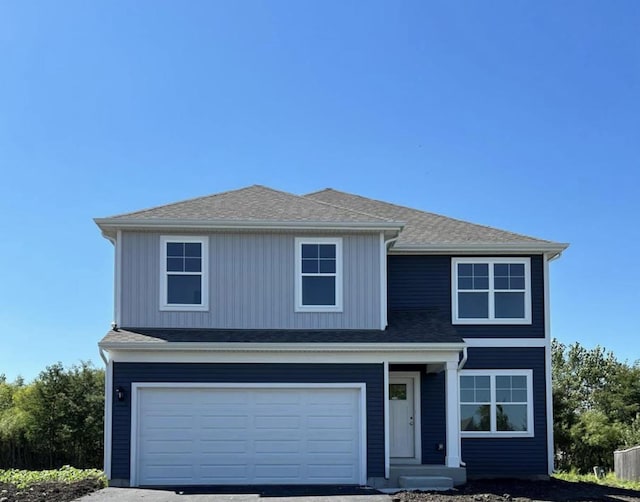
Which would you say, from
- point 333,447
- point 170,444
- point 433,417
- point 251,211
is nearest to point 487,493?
point 333,447

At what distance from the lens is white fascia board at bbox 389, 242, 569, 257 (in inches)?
652

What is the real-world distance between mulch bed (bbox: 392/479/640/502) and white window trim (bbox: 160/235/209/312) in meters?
5.35

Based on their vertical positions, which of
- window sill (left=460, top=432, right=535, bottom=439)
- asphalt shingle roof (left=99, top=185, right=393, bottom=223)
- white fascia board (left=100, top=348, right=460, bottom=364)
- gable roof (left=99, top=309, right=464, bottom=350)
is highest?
asphalt shingle roof (left=99, top=185, right=393, bottom=223)

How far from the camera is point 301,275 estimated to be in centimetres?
1543

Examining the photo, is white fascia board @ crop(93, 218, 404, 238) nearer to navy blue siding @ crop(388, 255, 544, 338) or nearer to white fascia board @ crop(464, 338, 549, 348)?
navy blue siding @ crop(388, 255, 544, 338)

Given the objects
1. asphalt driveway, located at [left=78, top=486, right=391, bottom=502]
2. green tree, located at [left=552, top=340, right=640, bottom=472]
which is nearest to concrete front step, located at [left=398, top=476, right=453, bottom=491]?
asphalt driveway, located at [left=78, top=486, right=391, bottom=502]

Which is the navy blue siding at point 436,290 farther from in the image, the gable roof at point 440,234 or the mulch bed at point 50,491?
the mulch bed at point 50,491

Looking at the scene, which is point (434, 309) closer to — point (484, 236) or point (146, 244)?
point (484, 236)

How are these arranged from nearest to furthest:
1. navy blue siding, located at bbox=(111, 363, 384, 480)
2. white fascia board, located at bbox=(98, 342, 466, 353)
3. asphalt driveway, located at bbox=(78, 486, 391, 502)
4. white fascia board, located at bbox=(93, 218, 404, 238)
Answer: asphalt driveway, located at bbox=(78, 486, 391, 502)
white fascia board, located at bbox=(98, 342, 466, 353)
navy blue siding, located at bbox=(111, 363, 384, 480)
white fascia board, located at bbox=(93, 218, 404, 238)

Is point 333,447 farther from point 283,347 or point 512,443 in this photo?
point 512,443

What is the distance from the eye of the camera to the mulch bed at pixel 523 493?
41.3 ft

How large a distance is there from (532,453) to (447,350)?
147 inches

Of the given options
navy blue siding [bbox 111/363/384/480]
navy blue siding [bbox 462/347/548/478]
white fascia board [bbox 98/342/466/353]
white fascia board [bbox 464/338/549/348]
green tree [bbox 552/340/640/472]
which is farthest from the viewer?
green tree [bbox 552/340/640/472]

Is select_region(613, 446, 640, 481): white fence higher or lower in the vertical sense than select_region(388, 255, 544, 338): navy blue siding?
lower
